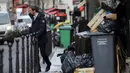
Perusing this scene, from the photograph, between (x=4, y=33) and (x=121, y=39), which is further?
(x=4, y=33)

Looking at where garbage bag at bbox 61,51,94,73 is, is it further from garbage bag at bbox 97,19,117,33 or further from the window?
the window

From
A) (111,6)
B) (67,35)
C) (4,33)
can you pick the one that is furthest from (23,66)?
(4,33)

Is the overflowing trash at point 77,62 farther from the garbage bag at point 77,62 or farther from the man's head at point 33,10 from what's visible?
the man's head at point 33,10

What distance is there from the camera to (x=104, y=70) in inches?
339

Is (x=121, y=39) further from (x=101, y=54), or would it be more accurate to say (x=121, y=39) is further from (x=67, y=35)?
(x=67, y=35)

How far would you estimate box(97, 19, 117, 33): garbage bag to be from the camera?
8547 mm

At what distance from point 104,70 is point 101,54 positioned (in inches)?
13.7

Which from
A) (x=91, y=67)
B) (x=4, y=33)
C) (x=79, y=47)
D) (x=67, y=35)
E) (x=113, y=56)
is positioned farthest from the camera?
(x=4, y=33)

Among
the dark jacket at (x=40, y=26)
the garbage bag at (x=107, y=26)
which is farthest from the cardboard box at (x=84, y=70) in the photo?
the dark jacket at (x=40, y=26)

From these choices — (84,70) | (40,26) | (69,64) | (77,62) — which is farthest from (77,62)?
(40,26)

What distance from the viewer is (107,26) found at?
856 cm

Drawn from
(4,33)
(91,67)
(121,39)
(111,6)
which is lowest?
(4,33)

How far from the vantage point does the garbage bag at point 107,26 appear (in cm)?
855

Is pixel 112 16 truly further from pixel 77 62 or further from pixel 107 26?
pixel 77 62
